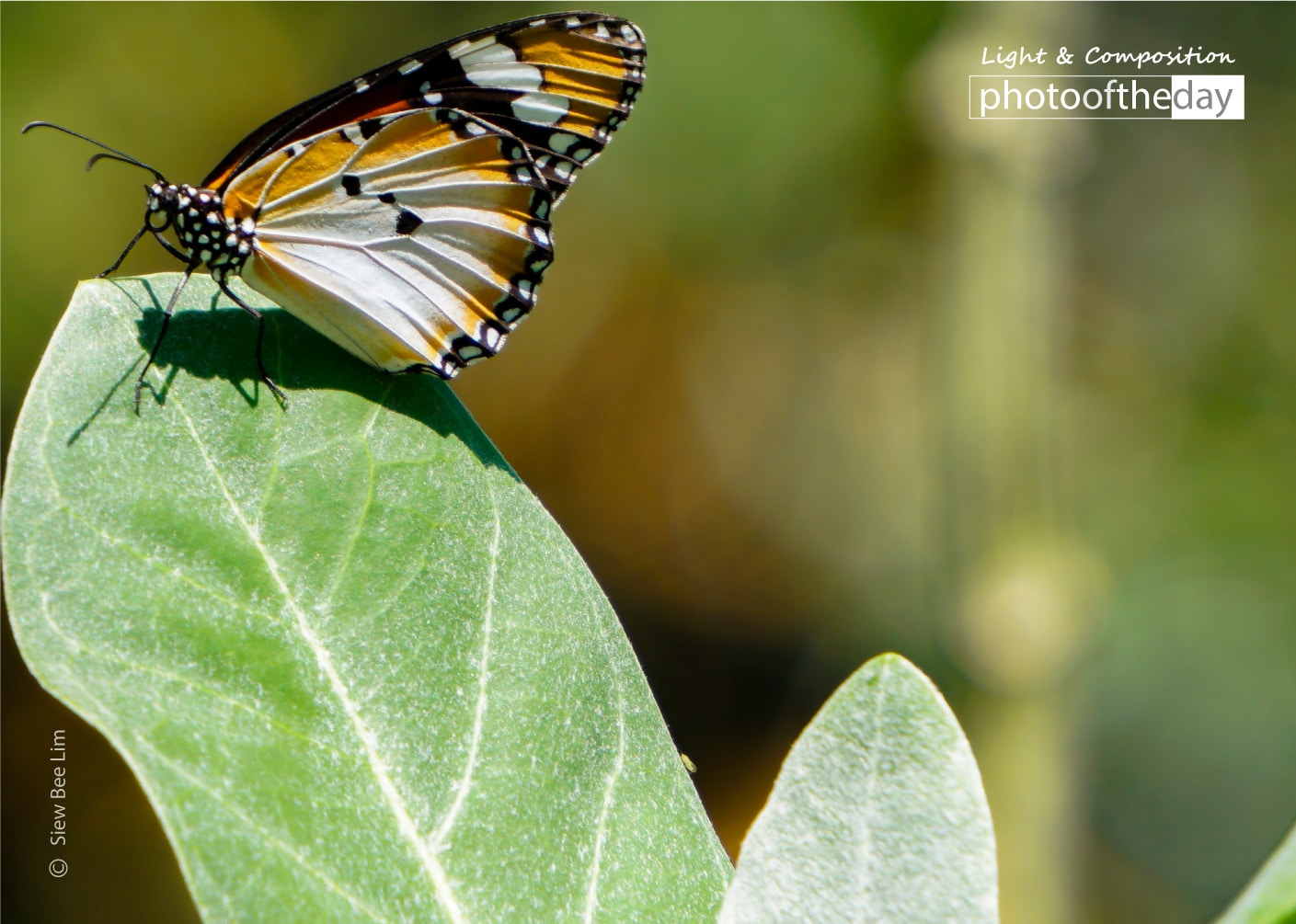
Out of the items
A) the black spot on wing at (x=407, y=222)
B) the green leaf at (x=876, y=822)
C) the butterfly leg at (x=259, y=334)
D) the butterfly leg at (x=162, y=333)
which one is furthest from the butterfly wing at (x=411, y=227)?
the green leaf at (x=876, y=822)

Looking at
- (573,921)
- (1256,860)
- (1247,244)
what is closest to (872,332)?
(1247,244)

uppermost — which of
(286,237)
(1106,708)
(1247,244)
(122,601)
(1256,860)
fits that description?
(1247,244)

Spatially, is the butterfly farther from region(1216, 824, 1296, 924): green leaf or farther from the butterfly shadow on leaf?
region(1216, 824, 1296, 924): green leaf

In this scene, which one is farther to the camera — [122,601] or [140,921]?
[140,921]

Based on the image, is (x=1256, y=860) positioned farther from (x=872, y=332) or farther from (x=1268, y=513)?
(x=872, y=332)

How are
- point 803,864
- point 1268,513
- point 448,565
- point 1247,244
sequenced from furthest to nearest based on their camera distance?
1. point 1247,244
2. point 1268,513
3. point 448,565
4. point 803,864

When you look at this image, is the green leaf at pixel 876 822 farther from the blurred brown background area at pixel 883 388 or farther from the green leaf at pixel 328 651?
the blurred brown background area at pixel 883 388
